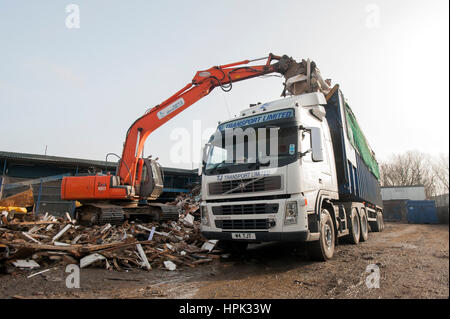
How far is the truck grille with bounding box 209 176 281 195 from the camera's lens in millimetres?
5086

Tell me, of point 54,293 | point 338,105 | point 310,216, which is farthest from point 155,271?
point 338,105

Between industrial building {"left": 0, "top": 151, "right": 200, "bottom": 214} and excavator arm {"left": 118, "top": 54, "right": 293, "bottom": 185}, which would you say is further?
industrial building {"left": 0, "top": 151, "right": 200, "bottom": 214}

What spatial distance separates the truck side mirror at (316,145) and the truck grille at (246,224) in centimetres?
156

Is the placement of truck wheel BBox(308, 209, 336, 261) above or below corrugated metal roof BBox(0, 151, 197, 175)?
below

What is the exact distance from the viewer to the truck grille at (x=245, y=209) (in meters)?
5.04

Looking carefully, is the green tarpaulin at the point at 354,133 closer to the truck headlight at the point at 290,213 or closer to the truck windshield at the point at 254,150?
the truck windshield at the point at 254,150

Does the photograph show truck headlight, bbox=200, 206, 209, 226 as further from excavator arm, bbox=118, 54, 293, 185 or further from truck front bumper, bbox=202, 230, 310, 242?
excavator arm, bbox=118, 54, 293, 185

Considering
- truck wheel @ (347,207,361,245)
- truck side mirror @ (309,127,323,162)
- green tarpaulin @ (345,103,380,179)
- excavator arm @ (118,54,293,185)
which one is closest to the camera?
truck side mirror @ (309,127,323,162)

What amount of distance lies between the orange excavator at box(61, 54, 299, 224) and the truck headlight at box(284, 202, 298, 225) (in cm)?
571

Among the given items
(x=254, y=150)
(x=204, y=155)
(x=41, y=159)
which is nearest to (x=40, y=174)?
(x=41, y=159)

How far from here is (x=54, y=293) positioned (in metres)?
3.97

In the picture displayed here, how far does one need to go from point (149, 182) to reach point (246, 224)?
216 inches

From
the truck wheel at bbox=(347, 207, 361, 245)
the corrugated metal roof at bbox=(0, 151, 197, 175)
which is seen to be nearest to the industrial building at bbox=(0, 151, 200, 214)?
the corrugated metal roof at bbox=(0, 151, 197, 175)
